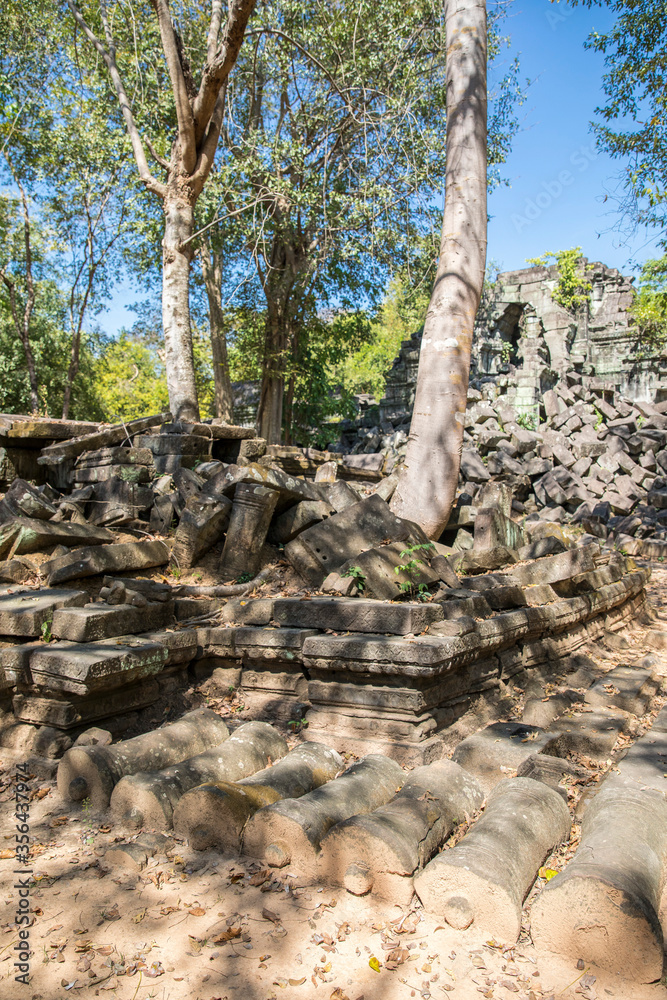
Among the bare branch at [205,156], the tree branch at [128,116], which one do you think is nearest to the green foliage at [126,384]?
the tree branch at [128,116]

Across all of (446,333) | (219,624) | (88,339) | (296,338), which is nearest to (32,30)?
(296,338)

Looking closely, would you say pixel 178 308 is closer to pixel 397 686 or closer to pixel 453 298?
pixel 453 298

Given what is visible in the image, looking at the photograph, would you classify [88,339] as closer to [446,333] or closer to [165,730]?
[446,333]

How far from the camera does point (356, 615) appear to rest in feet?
11.8

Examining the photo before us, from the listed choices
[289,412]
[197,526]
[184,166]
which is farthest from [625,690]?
[289,412]

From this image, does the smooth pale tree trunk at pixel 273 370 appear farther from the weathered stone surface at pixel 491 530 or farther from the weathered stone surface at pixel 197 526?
the weathered stone surface at pixel 197 526

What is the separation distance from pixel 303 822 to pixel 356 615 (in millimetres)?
1243

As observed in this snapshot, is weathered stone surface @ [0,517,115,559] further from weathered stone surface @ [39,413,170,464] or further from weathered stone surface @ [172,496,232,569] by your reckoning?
weathered stone surface @ [39,413,170,464]

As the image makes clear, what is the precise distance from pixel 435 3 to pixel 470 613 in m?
11.7

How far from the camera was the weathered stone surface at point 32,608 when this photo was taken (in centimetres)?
341

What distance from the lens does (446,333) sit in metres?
5.30

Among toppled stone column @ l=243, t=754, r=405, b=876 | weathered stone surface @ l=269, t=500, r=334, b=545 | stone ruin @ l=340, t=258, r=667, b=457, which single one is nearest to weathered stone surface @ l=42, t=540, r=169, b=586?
weathered stone surface @ l=269, t=500, r=334, b=545

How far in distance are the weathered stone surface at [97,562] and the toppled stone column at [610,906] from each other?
2962 millimetres

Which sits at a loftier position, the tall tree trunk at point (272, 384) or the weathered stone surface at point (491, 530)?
the tall tree trunk at point (272, 384)
